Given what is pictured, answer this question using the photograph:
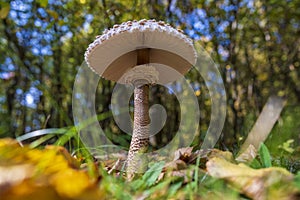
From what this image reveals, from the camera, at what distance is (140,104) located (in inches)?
51.9

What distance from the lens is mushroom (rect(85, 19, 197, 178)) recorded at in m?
1.15

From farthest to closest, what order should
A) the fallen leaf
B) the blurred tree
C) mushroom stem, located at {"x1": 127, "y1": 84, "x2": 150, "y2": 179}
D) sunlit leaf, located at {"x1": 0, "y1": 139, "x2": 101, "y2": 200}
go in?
the blurred tree, mushroom stem, located at {"x1": 127, "y1": 84, "x2": 150, "y2": 179}, the fallen leaf, sunlit leaf, located at {"x1": 0, "y1": 139, "x2": 101, "y2": 200}

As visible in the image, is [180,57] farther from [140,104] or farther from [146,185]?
[146,185]

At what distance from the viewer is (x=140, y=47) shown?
133 centimetres

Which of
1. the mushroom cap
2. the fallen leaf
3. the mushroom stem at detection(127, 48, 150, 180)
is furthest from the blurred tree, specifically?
the fallen leaf

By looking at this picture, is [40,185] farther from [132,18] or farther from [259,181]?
[132,18]

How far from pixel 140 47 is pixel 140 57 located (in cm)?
5

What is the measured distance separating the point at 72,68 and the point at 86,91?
39cm

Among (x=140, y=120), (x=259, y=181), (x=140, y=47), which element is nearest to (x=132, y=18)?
(x=140, y=47)

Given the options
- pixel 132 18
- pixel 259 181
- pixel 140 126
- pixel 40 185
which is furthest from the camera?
pixel 132 18

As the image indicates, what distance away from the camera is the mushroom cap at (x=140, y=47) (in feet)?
3.77

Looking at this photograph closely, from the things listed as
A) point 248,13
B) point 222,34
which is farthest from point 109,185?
point 248,13

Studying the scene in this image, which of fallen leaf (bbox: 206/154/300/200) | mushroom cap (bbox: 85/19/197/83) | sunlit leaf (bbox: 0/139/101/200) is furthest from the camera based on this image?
mushroom cap (bbox: 85/19/197/83)

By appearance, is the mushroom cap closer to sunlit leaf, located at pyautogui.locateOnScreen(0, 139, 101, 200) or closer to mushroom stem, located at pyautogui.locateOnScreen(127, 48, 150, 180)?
mushroom stem, located at pyautogui.locateOnScreen(127, 48, 150, 180)
